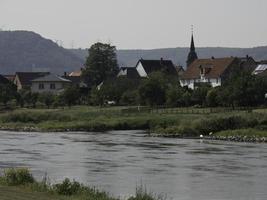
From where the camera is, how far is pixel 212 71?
4043 inches

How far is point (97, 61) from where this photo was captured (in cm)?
11712

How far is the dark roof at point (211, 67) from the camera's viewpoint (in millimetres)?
101681

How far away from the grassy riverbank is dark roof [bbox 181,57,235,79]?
27800 millimetres

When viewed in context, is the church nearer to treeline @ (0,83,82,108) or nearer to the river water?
treeline @ (0,83,82,108)

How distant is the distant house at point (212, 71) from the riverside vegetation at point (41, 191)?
77.8 m

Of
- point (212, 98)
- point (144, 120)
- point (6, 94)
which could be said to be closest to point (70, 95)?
point (6, 94)

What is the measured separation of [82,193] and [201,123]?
41348mm

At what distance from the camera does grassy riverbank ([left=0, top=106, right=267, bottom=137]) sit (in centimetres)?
5959

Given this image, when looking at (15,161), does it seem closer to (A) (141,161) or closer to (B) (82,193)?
(A) (141,161)

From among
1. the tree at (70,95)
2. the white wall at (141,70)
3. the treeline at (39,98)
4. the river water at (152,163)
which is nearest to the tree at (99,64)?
the white wall at (141,70)

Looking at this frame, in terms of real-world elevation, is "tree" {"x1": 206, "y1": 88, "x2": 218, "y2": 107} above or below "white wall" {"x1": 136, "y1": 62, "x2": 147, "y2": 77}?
below

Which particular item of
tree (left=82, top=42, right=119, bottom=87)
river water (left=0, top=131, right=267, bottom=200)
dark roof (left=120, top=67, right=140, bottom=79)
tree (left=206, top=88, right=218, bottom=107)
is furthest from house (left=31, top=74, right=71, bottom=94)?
river water (left=0, top=131, right=267, bottom=200)

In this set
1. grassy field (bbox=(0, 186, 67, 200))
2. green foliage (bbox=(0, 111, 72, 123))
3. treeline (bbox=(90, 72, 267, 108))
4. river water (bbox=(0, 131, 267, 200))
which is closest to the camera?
grassy field (bbox=(0, 186, 67, 200))

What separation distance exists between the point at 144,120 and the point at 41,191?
49.4 meters
